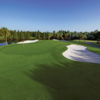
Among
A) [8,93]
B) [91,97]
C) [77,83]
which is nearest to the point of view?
[91,97]

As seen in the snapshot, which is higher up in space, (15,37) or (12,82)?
(15,37)

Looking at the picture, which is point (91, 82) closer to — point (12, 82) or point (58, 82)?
point (58, 82)

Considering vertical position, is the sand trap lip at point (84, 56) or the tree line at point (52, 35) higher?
the tree line at point (52, 35)

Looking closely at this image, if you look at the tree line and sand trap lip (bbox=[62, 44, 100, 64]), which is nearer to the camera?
sand trap lip (bbox=[62, 44, 100, 64])

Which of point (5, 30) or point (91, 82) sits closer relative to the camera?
point (91, 82)

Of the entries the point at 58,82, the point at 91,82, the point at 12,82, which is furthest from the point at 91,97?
the point at 12,82

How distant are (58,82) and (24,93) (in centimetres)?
257

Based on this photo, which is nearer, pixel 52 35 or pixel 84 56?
pixel 84 56

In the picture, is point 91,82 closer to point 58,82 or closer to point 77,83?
point 77,83

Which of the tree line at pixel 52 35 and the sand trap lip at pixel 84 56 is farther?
the tree line at pixel 52 35

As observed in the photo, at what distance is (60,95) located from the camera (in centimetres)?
382

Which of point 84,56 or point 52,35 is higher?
point 52,35

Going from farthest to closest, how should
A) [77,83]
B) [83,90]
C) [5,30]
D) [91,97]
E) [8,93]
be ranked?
[5,30] → [77,83] → [83,90] → [8,93] → [91,97]

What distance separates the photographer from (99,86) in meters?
4.49
